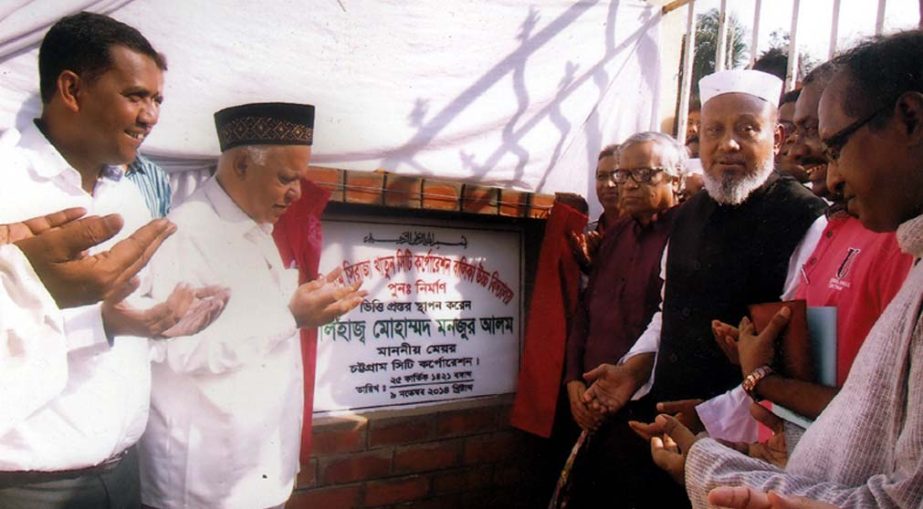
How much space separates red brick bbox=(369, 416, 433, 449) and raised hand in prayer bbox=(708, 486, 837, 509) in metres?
1.38

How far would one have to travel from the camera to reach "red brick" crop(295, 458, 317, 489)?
2.09 meters

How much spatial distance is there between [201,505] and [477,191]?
129cm

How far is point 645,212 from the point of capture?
2529 millimetres

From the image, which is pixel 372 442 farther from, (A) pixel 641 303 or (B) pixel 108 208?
(B) pixel 108 208

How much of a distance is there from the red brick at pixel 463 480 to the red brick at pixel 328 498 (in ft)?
1.04

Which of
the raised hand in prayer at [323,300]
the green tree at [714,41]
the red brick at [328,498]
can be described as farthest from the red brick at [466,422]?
the green tree at [714,41]

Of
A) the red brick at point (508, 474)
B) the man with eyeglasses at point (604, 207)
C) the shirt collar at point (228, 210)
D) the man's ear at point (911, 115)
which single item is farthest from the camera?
the man with eyeglasses at point (604, 207)

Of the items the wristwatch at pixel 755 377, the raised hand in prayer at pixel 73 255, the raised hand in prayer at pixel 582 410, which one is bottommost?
the raised hand in prayer at pixel 582 410

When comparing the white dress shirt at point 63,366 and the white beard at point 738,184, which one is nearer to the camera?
the white dress shirt at point 63,366

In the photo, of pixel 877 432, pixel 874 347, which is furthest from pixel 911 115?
pixel 877 432

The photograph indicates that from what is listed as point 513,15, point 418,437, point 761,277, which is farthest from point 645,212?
point 418,437

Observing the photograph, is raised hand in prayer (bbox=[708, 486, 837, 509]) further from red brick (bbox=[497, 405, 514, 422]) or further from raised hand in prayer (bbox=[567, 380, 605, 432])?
red brick (bbox=[497, 405, 514, 422])

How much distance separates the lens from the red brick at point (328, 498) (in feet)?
6.87

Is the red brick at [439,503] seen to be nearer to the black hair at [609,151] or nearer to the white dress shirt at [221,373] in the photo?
the white dress shirt at [221,373]
